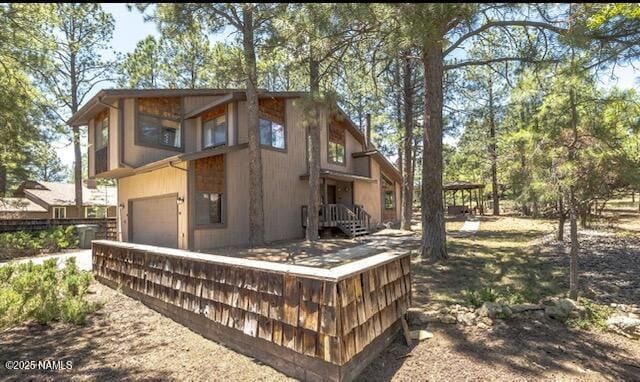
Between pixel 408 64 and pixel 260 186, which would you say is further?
pixel 408 64

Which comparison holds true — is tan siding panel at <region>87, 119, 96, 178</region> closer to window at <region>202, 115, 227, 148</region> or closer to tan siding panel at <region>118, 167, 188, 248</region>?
tan siding panel at <region>118, 167, 188, 248</region>

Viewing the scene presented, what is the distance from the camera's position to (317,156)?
1184 centimetres

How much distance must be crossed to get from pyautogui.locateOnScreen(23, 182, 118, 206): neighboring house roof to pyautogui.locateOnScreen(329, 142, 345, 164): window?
19.0 m

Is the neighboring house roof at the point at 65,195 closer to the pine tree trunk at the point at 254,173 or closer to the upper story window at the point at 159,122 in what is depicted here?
the upper story window at the point at 159,122

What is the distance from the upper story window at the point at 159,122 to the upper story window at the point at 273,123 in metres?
3.15

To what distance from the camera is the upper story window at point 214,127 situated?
503 inches

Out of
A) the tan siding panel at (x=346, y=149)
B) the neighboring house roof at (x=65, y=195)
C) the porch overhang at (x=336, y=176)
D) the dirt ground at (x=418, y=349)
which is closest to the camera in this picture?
the dirt ground at (x=418, y=349)

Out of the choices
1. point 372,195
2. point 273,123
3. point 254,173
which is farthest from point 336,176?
point 254,173

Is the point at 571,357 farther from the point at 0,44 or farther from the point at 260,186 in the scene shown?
the point at 0,44

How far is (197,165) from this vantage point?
11.0 metres

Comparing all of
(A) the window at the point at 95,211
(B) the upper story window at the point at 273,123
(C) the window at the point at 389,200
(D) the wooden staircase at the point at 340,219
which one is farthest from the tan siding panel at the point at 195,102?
(A) the window at the point at 95,211

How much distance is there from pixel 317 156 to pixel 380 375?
915cm

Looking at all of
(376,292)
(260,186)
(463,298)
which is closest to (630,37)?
(463,298)

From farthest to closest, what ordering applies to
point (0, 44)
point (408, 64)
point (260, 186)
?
point (408, 64), point (260, 186), point (0, 44)
